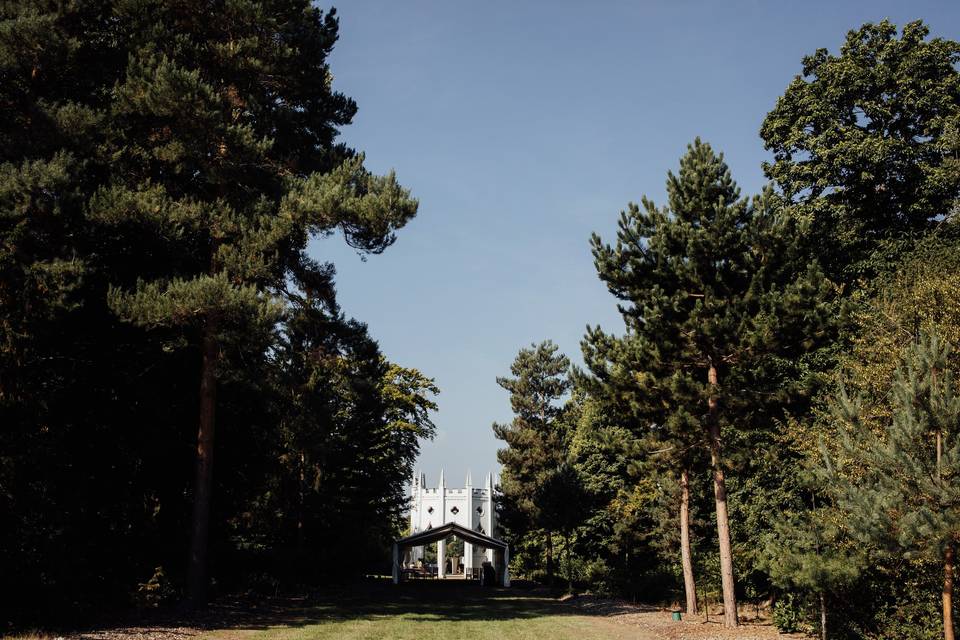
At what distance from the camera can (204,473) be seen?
53.8 ft

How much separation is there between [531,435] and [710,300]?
27.3 meters

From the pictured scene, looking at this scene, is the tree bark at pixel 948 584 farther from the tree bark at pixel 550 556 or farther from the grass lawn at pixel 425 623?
the tree bark at pixel 550 556

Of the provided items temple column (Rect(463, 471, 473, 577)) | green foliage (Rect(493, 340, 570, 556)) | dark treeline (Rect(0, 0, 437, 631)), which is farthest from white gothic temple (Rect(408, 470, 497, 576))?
dark treeline (Rect(0, 0, 437, 631))

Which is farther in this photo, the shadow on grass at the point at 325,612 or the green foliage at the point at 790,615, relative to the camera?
the green foliage at the point at 790,615

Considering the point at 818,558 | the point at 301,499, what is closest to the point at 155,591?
the point at 301,499

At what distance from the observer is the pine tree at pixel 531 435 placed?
4075cm

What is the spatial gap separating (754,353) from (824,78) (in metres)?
16.6

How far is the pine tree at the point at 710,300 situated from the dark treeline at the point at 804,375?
5 cm

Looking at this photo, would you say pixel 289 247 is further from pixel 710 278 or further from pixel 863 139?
pixel 863 139

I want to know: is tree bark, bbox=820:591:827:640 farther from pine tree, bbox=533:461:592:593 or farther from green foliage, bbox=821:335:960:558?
pine tree, bbox=533:461:592:593

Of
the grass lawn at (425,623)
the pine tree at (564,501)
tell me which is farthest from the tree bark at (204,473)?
the pine tree at (564,501)

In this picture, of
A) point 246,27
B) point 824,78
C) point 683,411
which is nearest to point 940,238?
point 824,78

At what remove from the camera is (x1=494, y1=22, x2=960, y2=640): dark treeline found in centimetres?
1140

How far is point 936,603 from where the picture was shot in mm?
12891
